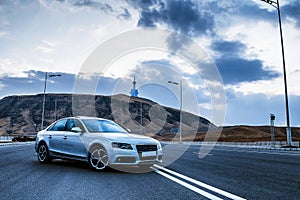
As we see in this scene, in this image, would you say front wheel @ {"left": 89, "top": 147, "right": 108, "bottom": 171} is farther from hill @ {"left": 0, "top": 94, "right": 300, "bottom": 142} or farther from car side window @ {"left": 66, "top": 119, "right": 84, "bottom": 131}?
hill @ {"left": 0, "top": 94, "right": 300, "bottom": 142}

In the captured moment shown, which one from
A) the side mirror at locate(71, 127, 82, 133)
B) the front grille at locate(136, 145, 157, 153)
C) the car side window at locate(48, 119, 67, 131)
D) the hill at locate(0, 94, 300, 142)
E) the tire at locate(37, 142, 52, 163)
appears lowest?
the tire at locate(37, 142, 52, 163)

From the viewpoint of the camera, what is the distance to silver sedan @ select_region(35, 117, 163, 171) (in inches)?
313

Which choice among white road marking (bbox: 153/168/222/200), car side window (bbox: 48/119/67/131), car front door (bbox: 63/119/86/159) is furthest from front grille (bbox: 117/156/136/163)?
car side window (bbox: 48/119/67/131)

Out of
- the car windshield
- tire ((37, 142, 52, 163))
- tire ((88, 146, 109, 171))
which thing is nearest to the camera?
tire ((88, 146, 109, 171))

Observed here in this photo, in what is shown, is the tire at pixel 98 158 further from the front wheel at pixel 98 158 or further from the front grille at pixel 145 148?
the front grille at pixel 145 148

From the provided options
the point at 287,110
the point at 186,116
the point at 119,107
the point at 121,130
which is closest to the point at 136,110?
the point at 119,107

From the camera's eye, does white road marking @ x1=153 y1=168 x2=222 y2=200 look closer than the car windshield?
Yes

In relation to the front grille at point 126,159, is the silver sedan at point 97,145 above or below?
above

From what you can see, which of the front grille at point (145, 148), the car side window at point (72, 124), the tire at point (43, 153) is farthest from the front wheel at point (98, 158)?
the tire at point (43, 153)

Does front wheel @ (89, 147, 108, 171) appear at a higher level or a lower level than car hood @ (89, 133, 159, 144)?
lower

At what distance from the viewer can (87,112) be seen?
11412 centimetres

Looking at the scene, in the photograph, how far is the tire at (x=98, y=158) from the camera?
8188 millimetres

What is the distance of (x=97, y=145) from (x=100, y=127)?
88 cm

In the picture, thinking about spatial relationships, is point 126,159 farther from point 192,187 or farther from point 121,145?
point 192,187
